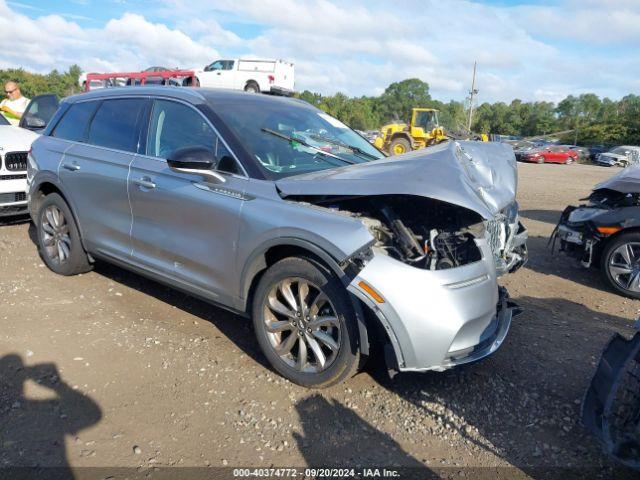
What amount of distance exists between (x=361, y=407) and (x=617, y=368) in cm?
143

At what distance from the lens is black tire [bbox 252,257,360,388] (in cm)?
303

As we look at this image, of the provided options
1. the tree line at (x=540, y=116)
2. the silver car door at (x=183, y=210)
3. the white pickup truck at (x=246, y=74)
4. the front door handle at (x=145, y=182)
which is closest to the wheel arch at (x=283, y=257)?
the silver car door at (x=183, y=210)

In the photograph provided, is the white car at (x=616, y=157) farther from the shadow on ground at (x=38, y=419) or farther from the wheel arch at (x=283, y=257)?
the shadow on ground at (x=38, y=419)

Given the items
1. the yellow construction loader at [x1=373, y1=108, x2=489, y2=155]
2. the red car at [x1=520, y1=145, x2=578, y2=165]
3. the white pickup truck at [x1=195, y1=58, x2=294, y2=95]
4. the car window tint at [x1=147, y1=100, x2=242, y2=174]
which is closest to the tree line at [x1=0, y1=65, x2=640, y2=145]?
the red car at [x1=520, y1=145, x2=578, y2=165]

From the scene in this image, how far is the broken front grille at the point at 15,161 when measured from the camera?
6840 millimetres

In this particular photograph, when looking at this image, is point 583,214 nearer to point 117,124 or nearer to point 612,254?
point 612,254

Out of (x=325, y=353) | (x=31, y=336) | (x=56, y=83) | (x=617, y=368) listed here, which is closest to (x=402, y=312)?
(x=325, y=353)

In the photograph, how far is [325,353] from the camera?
10.5ft

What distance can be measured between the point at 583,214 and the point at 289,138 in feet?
12.7

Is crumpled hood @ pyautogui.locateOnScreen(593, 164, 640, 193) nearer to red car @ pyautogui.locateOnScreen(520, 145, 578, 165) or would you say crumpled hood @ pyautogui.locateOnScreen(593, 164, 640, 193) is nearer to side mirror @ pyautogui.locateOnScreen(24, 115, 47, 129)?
side mirror @ pyautogui.locateOnScreen(24, 115, 47, 129)

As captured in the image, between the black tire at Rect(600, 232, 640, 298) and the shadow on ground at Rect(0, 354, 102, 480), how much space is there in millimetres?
5174

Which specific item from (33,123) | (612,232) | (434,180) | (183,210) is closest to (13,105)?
(33,123)

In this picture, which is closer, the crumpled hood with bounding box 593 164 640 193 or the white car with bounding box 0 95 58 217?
the crumpled hood with bounding box 593 164 640 193

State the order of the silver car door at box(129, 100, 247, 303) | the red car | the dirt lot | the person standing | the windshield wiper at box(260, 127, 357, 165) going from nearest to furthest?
the dirt lot < the silver car door at box(129, 100, 247, 303) < the windshield wiper at box(260, 127, 357, 165) < the person standing < the red car
